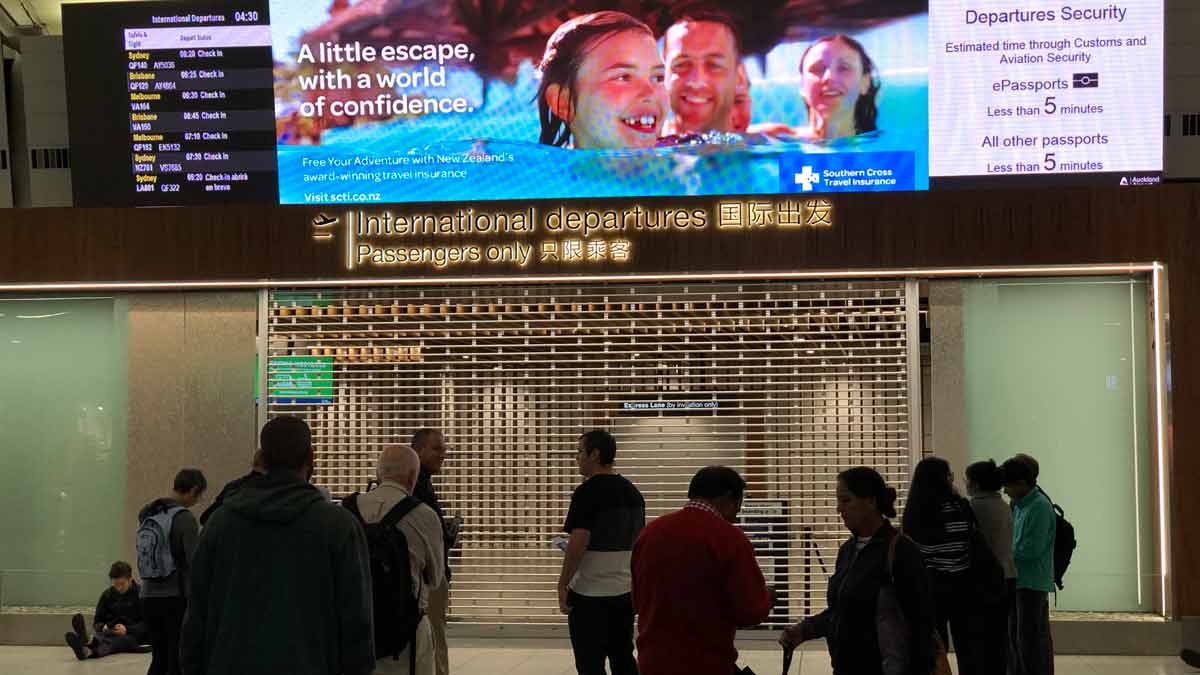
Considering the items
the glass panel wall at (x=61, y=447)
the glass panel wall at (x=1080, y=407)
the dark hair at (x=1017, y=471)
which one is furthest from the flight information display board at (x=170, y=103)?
the dark hair at (x=1017, y=471)

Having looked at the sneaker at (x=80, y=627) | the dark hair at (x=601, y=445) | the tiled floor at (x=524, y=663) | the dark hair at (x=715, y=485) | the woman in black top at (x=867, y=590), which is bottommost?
the tiled floor at (x=524, y=663)

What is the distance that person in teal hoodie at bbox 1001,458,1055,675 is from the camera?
25.2ft

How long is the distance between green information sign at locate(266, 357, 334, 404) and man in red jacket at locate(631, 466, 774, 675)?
257 inches

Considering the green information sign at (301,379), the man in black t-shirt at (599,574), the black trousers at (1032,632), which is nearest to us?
the man in black t-shirt at (599,574)

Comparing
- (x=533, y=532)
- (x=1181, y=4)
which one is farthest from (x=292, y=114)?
(x=1181, y=4)

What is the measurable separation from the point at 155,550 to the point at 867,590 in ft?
15.2

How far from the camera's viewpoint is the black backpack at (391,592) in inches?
204

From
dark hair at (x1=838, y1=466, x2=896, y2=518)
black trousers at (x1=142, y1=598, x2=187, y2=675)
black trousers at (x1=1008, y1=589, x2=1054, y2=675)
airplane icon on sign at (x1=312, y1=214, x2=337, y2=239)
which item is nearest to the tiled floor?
black trousers at (x1=1008, y1=589, x2=1054, y2=675)

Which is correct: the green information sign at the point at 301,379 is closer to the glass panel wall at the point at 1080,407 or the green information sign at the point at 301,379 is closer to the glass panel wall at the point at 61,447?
the glass panel wall at the point at 61,447

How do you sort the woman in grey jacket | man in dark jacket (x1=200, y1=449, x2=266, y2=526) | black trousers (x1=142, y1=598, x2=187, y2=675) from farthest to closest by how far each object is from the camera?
black trousers (x1=142, y1=598, x2=187, y2=675), the woman in grey jacket, man in dark jacket (x1=200, y1=449, x2=266, y2=526)

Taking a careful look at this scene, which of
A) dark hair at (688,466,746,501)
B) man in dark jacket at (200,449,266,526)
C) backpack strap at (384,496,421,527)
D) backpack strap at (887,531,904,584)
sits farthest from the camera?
man in dark jacket at (200,449,266,526)

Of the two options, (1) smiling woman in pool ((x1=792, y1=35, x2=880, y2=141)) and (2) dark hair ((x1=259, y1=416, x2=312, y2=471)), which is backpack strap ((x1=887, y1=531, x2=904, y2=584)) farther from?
(1) smiling woman in pool ((x1=792, y1=35, x2=880, y2=141))

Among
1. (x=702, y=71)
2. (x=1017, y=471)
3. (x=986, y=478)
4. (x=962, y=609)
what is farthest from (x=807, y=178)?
(x=962, y=609)

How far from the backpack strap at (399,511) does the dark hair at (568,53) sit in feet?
18.6
